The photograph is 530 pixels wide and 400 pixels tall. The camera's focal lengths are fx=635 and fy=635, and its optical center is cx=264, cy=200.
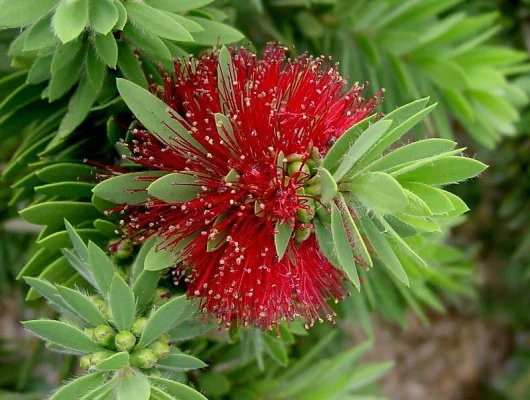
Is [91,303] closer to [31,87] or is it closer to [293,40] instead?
[31,87]

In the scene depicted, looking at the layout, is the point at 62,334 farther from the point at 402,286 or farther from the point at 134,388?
the point at 402,286

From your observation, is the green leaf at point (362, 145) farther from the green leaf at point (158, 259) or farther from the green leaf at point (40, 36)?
the green leaf at point (40, 36)

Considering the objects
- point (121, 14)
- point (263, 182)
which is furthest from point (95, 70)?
point (263, 182)

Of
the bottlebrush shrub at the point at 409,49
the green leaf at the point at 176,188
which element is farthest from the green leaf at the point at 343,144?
the bottlebrush shrub at the point at 409,49

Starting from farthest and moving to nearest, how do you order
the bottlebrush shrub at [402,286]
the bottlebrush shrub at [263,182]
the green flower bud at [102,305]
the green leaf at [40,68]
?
the bottlebrush shrub at [402,286]
the green leaf at [40,68]
the green flower bud at [102,305]
the bottlebrush shrub at [263,182]

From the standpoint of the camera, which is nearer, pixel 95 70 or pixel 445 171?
pixel 445 171

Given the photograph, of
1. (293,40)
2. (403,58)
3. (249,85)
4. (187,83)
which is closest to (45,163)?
(187,83)
